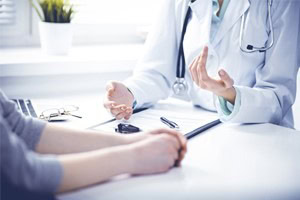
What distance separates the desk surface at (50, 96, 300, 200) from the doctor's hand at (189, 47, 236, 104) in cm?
11

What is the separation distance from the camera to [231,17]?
1353mm

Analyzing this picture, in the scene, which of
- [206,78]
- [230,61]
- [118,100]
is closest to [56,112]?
[118,100]

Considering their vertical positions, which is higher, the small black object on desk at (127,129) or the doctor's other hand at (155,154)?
the doctor's other hand at (155,154)

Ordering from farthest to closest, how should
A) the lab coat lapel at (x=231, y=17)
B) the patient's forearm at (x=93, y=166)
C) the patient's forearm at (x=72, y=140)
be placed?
1. the lab coat lapel at (x=231, y=17)
2. the patient's forearm at (x=72, y=140)
3. the patient's forearm at (x=93, y=166)

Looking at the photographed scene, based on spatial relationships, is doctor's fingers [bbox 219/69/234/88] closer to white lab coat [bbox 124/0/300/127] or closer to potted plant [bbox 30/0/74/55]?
white lab coat [bbox 124/0/300/127]

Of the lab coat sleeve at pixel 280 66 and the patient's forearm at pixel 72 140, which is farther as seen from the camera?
the lab coat sleeve at pixel 280 66

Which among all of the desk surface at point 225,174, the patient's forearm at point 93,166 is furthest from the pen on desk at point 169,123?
the patient's forearm at point 93,166

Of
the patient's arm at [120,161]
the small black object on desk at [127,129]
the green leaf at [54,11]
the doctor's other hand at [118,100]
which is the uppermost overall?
the green leaf at [54,11]

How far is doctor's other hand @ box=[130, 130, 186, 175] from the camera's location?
821 mm

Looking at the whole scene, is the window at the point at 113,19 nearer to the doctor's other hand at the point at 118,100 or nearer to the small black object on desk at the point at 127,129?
the doctor's other hand at the point at 118,100

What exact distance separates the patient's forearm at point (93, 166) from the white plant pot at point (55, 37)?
2.86ft

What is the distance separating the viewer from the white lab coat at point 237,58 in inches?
50.7

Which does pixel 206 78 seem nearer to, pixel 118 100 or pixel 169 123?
pixel 169 123

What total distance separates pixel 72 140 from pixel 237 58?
0.64 m
